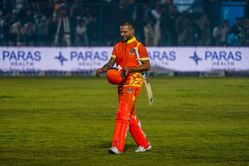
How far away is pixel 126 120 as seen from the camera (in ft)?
45.0

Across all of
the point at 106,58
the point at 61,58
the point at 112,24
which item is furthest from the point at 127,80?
the point at 112,24

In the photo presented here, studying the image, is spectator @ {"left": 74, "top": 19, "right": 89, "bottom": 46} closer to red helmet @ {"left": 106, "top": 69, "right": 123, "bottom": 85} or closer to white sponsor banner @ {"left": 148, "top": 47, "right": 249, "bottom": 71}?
white sponsor banner @ {"left": 148, "top": 47, "right": 249, "bottom": 71}

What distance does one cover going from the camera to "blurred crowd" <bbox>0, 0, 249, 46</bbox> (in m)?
38.0

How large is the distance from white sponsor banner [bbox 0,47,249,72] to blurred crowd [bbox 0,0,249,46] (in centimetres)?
76

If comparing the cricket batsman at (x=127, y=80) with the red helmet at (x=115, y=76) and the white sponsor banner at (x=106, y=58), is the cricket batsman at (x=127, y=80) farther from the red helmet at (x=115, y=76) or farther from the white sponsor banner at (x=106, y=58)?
the white sponsor banner at (x=106, y=58)

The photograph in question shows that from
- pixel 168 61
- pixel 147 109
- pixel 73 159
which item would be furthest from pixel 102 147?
pixel 168 61

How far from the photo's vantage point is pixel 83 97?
26.8m

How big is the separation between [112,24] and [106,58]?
7.52ft

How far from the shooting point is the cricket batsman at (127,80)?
13711mm

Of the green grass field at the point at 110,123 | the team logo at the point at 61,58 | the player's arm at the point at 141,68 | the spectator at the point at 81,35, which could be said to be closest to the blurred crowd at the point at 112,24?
the spectator at the point at 81,35

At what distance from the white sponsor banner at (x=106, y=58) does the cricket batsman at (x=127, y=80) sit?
2259cm

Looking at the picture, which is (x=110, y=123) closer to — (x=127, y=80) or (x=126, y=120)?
(x=127, y=80)

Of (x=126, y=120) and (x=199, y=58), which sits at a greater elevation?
(x=126, y=120)

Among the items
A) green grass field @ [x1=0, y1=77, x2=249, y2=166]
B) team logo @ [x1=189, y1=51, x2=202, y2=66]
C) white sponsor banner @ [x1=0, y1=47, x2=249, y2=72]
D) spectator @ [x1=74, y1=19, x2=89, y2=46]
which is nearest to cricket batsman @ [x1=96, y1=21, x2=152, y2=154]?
green grass field @ [x1=0, y1=77, x2=249, y2=166]
